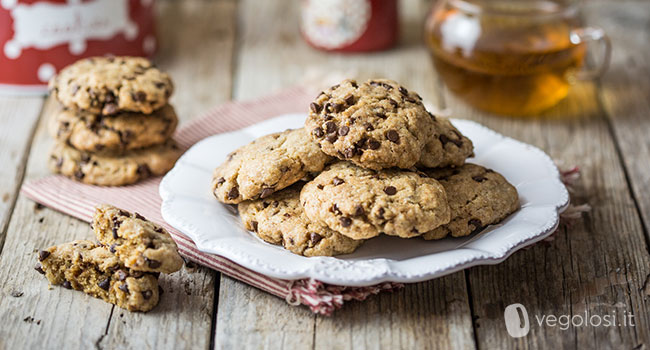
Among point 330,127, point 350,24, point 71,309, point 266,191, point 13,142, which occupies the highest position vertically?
point 330,127

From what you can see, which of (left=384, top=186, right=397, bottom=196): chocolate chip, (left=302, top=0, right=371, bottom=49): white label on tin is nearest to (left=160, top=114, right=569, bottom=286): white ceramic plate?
(left=384, top=186, right=397, bottom=196): chocolate chip

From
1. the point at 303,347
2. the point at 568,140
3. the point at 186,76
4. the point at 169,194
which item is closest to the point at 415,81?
the point at 568,140

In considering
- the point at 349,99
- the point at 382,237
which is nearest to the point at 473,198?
the point at 382,237

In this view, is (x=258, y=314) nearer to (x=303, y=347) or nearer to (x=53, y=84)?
(x=303, y=347)

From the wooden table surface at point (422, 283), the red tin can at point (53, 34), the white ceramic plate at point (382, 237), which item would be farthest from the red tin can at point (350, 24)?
the white ceramic plate at point (382, 237)

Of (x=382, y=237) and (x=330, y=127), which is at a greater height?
(x=330, y=127)

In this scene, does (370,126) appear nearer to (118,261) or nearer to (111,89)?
(118,261)

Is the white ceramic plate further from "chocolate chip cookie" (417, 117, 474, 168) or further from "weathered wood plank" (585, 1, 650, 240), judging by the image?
"weathered wood plank" (585, 1, 650, 240)

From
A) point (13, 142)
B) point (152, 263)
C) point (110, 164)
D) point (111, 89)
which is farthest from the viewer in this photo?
point (13, 142)
